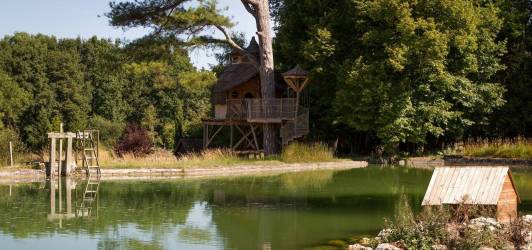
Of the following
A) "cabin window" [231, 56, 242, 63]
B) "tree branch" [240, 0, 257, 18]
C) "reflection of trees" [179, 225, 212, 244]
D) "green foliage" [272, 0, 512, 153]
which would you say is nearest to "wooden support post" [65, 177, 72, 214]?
"reflection of trees" [179, 225, 212, 244]

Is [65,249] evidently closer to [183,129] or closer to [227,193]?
[227,193]

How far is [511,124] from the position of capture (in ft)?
109

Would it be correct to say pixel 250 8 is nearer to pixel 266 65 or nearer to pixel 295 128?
pixel 266 65

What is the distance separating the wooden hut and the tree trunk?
18480 millimetres

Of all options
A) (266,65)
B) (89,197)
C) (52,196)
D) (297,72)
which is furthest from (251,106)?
(52,196)

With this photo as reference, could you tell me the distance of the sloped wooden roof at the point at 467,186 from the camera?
11.5 meters

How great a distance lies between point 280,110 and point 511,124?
11318mm

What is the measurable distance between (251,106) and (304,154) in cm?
409

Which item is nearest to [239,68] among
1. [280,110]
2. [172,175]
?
[280,110]

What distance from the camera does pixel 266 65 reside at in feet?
99.4

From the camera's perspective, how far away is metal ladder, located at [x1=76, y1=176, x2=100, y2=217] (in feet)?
50.0

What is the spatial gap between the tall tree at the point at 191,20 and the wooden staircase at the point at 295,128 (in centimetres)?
156

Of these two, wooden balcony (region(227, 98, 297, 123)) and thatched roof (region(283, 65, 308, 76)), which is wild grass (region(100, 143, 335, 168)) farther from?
thatched roof (region(283, 65, 308, 76))

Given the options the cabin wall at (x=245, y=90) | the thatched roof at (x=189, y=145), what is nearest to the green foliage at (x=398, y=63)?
the cabin wall at (x=245, y=90)
